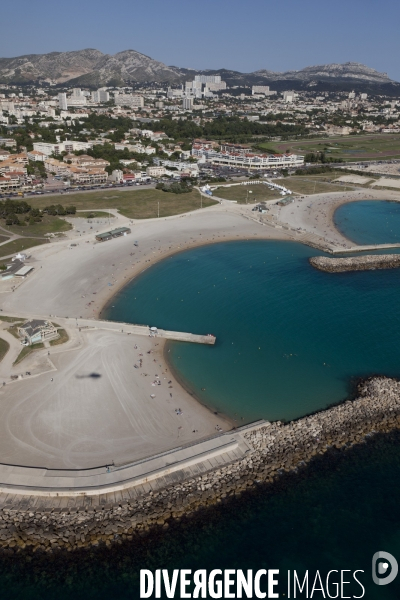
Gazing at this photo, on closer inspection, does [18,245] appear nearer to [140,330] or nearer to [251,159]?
[140,330]

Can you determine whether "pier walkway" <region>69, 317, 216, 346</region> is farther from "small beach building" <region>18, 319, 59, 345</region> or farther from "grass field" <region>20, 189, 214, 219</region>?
"grass field" <region>20, 189, 214, 219</region>

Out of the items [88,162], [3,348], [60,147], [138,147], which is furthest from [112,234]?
[60,147]

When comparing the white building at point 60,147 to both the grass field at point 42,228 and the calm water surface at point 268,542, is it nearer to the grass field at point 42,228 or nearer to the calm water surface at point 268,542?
the grass field at point 42,228

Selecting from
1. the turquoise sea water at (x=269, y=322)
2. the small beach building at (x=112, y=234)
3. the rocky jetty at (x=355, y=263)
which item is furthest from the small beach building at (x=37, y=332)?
the rocky jetty at (x=355, y=263)

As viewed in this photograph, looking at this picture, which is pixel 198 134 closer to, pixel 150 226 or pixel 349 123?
pixel 349 123

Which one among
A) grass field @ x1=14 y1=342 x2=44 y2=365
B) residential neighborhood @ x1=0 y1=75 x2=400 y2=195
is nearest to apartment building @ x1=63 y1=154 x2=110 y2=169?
residential neighborhood @ x1=0 y1=75 x2=400 y2=195
